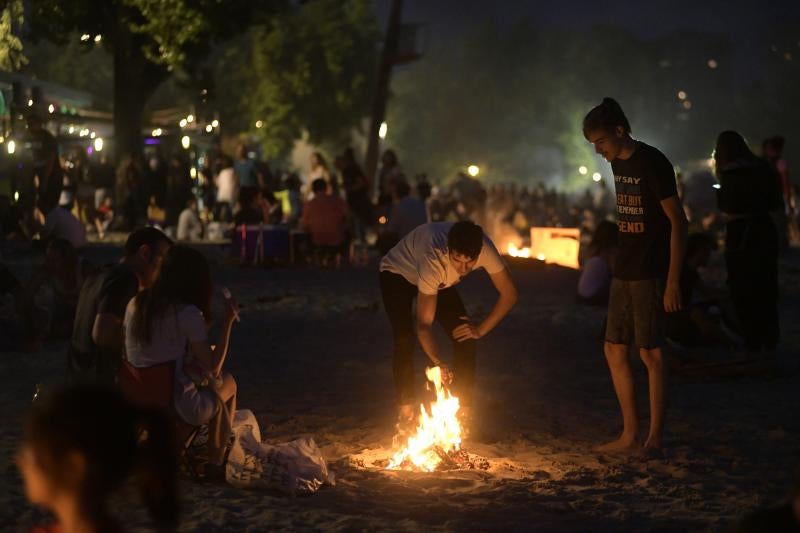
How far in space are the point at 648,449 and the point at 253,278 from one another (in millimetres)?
11308

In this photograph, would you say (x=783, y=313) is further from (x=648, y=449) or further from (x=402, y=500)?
(x=402, y=500)

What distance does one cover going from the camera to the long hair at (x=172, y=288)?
644 centimetres

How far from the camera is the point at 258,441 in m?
6.68

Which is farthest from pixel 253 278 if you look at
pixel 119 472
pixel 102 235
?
pixel 119 472

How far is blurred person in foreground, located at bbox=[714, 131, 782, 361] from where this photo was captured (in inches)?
413

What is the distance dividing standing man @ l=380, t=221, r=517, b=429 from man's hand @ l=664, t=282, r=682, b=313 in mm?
907

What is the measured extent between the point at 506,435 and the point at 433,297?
1.21 metres

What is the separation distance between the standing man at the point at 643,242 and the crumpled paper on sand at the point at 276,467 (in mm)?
1971

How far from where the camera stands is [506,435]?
26.4 feet

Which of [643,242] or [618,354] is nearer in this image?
[643,242]

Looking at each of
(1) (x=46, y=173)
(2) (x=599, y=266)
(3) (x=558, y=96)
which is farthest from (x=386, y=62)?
(3) (x=558, y=96)

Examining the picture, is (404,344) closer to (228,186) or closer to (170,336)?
(170,336)

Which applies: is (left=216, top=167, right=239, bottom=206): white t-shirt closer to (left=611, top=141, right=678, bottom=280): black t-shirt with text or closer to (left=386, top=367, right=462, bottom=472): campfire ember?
(left=386, top=367, right=462, bottom=472): campfire ember

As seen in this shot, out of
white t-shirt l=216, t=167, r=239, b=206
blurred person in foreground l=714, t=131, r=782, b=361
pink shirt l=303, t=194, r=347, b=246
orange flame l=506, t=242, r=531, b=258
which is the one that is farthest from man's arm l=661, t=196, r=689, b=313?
white t-shirt l=216, t=167, r=239, b=206
